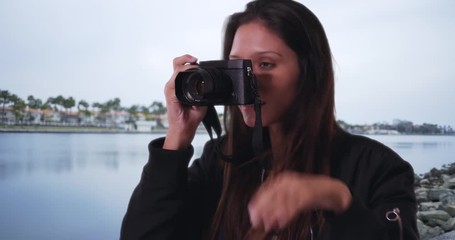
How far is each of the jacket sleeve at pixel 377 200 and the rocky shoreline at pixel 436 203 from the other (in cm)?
134

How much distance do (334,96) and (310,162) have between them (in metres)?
0.12

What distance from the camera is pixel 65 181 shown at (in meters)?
1.56

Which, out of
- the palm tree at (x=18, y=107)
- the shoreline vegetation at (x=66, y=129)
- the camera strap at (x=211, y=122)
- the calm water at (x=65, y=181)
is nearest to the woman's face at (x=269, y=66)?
the camera strap at (x=211, y=122)

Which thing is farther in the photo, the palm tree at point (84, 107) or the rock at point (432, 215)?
the rock at point (432, 215)

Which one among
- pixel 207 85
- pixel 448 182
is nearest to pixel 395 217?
pixel 207 85

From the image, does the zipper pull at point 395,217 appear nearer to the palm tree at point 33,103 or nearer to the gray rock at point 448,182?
the palm tree at point 33,103

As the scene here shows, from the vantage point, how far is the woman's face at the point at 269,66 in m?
0.80

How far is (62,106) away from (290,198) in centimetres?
126

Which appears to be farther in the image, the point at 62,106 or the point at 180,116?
the point at 62,106

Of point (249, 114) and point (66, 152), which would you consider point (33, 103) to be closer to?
point (66, 152)

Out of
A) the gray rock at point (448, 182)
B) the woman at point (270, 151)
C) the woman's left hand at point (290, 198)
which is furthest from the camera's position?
the gray rock at point (448, 182)

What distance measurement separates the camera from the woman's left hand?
45 cm

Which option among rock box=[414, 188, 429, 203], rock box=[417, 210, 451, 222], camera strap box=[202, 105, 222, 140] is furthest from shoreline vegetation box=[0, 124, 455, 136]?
rock box=[414, 188, 429, 203]

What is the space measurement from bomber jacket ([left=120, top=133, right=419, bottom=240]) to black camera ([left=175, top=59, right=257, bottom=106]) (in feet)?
0.33
